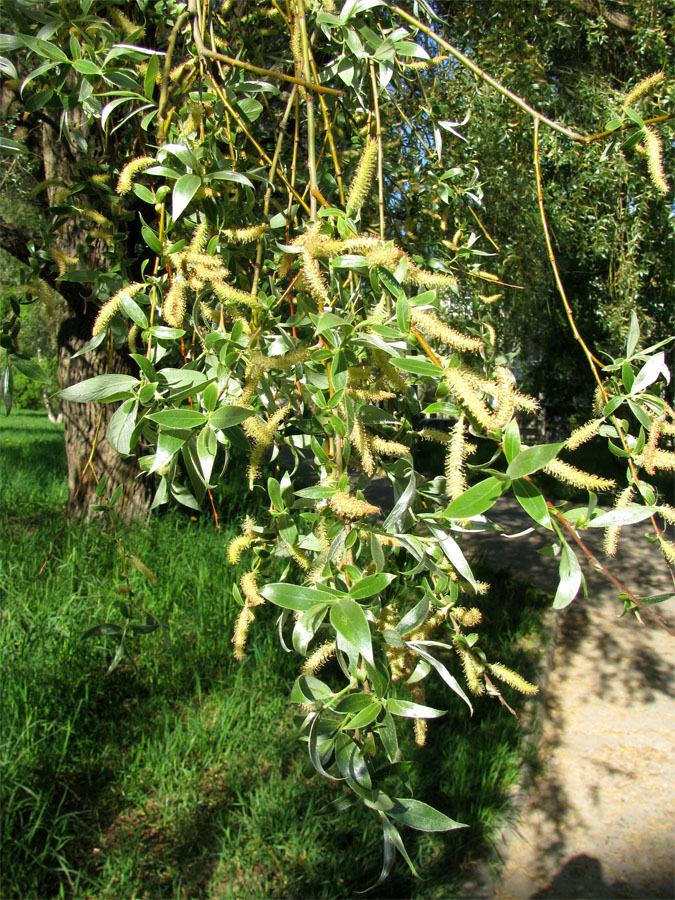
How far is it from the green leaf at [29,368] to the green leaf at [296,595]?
58cm

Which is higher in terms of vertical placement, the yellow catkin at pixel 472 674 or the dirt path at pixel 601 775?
the yellow catkin at pixel 472 674

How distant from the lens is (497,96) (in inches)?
119

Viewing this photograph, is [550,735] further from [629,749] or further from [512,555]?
[512,555]

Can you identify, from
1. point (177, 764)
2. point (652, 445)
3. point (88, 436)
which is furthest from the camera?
point (88, 436)

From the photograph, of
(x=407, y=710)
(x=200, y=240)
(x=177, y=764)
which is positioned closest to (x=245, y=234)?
(x=200, y=240)

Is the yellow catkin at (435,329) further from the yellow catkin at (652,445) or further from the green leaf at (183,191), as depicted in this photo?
the green leaf at (183,191)

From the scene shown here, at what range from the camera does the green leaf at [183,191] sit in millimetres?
771

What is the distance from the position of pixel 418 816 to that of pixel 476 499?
1.15 feet

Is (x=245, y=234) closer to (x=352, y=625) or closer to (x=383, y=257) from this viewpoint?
(x=383, y=257)

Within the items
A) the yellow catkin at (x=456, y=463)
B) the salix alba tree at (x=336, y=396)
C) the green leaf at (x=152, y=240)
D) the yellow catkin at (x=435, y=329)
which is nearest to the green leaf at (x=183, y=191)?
the salix alba tree at (x=336, y=396)

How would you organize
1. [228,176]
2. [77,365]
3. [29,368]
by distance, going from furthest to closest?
[77,365] < [29,368] < [228,176]

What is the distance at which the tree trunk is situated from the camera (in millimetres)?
3088

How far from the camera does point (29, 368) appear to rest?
3.40 ft

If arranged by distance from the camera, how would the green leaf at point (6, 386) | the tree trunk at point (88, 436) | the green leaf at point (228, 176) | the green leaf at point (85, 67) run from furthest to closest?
1. the tree trunk at point (88, 436)
2. the green leaf at point (6, 386)
3. the green leaf at point (85, 67)
4. the green leaf at point (228, 176)
